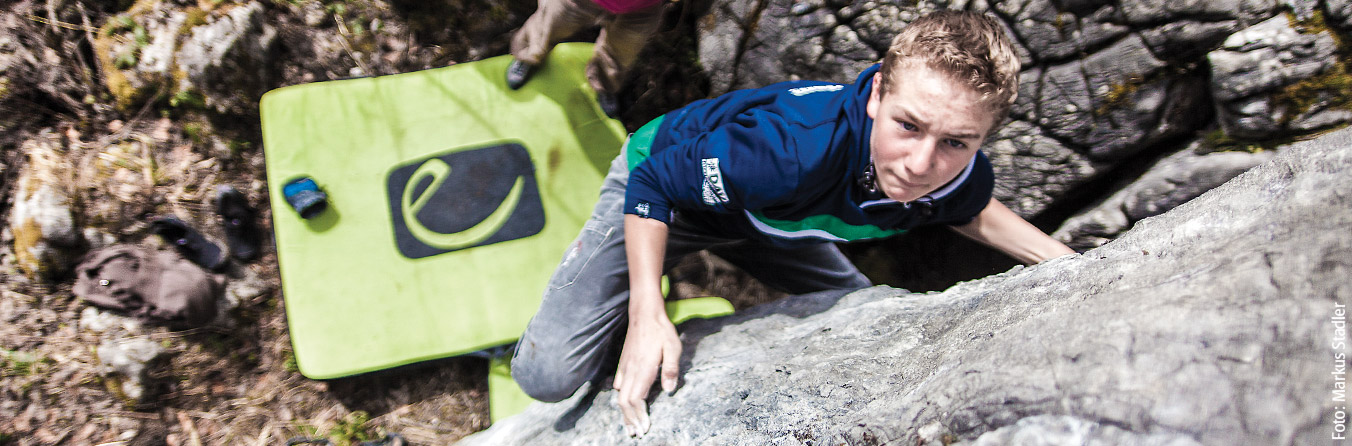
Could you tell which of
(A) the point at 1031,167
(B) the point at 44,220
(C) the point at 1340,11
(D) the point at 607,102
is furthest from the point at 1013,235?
(B) the point at 44,220

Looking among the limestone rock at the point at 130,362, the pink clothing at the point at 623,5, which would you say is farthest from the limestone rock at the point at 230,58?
the pink clothing at the point at 623,5

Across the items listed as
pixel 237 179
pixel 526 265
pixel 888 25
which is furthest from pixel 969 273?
pixel 237 179

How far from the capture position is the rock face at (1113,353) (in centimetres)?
71

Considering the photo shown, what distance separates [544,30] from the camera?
2461 millimetres

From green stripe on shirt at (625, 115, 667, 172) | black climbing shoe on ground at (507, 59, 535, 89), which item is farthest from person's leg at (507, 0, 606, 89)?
green stripe on shirt at (625, 115, 667, 172)

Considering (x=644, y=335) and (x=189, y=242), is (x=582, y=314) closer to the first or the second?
(x=644, y=335)

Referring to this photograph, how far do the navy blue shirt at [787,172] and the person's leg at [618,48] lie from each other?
482 mm

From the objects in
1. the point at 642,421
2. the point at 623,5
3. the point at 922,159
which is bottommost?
the point at 642,421

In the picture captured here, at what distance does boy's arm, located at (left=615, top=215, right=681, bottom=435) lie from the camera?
5.22 ft

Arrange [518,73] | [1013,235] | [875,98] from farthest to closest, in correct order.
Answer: [518,73], [1013,235], [875,98]

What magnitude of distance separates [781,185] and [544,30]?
135 centimetres

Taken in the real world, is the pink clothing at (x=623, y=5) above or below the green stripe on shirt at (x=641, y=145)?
above

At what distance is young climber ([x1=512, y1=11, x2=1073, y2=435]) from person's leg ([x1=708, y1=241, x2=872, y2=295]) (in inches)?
8.5

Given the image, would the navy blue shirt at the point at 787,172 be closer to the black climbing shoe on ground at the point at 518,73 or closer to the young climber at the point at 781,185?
the young climber at the point at 781,185
